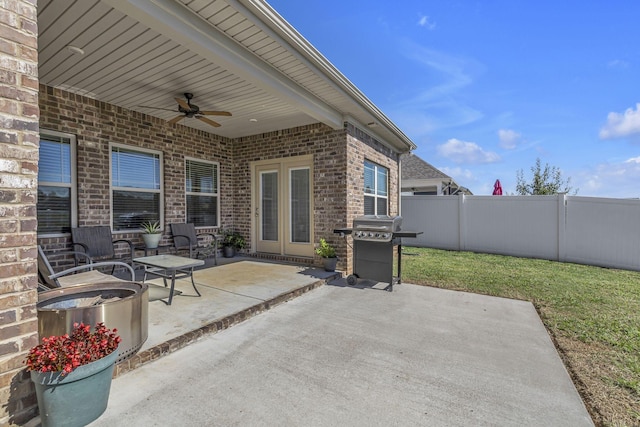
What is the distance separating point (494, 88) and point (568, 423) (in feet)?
33.1

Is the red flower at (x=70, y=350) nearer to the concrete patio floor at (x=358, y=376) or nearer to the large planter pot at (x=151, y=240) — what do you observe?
the concrete patio floor at (x=358, y=376)

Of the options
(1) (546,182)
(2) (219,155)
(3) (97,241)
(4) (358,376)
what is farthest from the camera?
(1) (546,182)

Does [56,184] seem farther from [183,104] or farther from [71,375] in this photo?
[71,375]

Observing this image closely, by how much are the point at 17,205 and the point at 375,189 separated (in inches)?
266

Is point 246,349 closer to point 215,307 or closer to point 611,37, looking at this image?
point 215,307

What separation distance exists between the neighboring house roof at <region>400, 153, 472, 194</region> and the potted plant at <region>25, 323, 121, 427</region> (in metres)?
12.8

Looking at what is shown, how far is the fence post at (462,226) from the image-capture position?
9336 mm

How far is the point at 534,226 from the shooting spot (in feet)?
26.7

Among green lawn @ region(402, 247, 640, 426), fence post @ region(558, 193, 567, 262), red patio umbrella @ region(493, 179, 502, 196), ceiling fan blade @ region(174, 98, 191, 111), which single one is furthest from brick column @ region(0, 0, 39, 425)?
red patio umbrella @ region(493, 179, 502, 196)

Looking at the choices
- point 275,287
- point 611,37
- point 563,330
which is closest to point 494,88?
point 611,37

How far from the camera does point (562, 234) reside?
7.67 m

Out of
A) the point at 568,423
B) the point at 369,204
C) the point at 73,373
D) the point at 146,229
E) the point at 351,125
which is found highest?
the point at 351,125

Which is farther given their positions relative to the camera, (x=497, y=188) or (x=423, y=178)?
(x=423, y=178)

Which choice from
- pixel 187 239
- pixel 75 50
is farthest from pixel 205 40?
pixel 187 239
